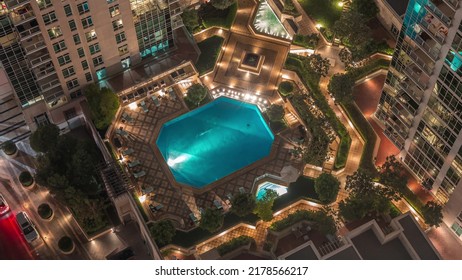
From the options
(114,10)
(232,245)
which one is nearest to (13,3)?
(114,10)

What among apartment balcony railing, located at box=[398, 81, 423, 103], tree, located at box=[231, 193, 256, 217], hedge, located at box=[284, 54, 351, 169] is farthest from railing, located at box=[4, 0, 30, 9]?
apartment balcony railing, located at box=[398, 81, 423, 103]

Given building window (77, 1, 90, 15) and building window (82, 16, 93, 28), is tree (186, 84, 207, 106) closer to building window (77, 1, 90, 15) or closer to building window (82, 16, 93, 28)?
building window (82, 16, 93, 28)

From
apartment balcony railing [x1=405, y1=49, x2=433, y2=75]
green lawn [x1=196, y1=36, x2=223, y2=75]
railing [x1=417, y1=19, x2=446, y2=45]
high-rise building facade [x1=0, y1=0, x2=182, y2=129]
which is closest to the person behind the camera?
railing [x1=417, y1=19, x2=446, y2=45]

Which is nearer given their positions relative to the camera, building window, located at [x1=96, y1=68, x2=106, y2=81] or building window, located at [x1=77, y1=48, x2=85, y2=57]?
building window, located at [x1=77, y1=48, x2=85, y2=57]

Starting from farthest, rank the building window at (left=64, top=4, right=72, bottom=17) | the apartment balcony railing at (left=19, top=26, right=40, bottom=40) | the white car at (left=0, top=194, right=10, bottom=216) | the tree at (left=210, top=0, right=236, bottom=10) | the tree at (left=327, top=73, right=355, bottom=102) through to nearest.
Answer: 1. the tree at (left=210, top=0, right=236, bottom=10)
2. the tree at (left=327, top=73, right=355, bottom=102)
3. the white car at (left=0, top=194, right=10, bottom=216)
4. the building window at (left=64, top=4, right=72, bottom=17)
5. the apartment balcony railing at (left=19, top=26, right=40, bottom=40)

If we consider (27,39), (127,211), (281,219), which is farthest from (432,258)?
(27,39)

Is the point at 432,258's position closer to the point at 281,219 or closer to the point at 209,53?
the point at 281,219

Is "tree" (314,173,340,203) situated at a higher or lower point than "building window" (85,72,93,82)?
lower
